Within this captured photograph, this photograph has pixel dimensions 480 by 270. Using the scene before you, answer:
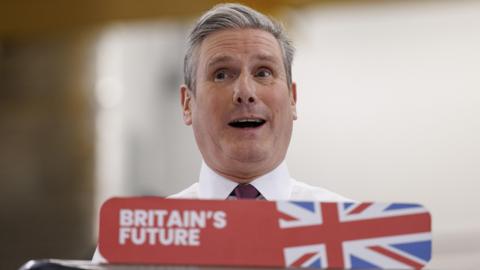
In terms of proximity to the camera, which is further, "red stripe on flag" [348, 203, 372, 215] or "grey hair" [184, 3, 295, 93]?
"grey hair" [184, 3, 295, 93]

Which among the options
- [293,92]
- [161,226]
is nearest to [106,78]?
[293,92]

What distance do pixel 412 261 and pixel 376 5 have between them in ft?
10.8

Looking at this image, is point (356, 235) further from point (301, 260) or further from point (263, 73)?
point (263, 73)

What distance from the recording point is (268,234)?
0.82 metres

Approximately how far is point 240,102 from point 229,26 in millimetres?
146

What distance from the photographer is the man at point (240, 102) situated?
44.8 inches

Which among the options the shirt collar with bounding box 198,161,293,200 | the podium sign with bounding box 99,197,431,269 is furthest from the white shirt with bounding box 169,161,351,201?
the podium sign with bounding box 99,197,431,269

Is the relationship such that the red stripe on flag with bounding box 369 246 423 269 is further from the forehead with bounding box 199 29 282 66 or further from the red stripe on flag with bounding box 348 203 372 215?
the forehead with bounding box 199 29 282 66

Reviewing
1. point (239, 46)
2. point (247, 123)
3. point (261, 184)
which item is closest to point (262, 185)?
point (261, 184)

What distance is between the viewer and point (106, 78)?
537 centimetres

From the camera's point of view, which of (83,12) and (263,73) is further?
(83,12)

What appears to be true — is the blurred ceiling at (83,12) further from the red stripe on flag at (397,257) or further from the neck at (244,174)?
Answer: the red stripe on flag at (397,257)


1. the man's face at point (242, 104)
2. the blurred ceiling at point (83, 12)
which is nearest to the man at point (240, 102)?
the man's face at point (242, 104)

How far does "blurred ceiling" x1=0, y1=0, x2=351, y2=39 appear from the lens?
13.2 feet
